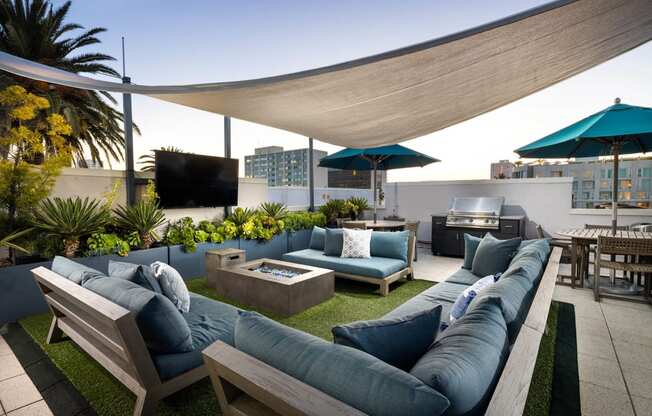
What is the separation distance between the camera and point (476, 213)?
638 cm

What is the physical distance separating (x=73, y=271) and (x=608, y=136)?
576 centimetres

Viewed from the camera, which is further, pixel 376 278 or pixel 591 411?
pixel 376 278

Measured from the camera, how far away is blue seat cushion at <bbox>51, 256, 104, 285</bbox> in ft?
6.88

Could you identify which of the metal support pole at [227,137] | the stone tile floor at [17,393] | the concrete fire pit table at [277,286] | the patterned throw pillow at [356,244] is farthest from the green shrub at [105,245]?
the patterned throw pillow at [356,244]

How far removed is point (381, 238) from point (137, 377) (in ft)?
11.4

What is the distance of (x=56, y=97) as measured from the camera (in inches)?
272

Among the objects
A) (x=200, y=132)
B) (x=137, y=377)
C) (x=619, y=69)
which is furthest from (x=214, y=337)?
(x=619, y=69)

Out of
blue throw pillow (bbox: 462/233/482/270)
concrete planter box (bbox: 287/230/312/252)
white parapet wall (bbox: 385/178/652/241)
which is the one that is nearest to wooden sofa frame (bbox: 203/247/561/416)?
blue throw pillow (bbox: 462/233/482/270)

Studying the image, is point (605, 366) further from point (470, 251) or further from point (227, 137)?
point (227, 137)

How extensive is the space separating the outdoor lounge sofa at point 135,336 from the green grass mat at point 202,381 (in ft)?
0.78

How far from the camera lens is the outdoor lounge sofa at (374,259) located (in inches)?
156

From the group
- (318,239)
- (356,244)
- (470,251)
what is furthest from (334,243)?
(470,251)

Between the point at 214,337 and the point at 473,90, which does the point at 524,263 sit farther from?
the point at 214,337

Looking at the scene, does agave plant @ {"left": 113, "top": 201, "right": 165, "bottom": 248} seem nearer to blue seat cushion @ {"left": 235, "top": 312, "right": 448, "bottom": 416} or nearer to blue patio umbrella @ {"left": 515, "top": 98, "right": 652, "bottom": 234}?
blue seat cushion @ {"left": 235, "top": 312, "right": 448, "bottom": 416}
